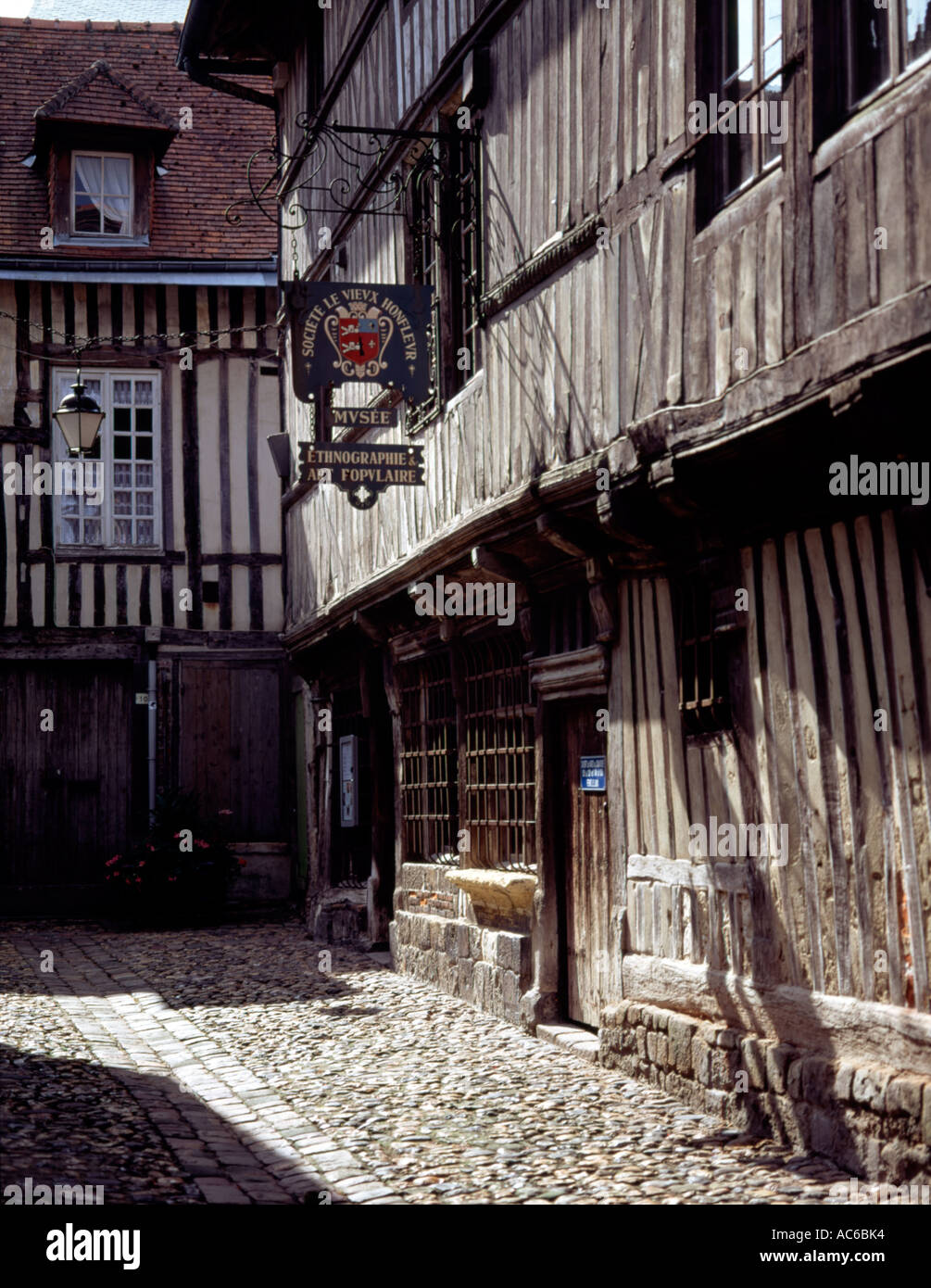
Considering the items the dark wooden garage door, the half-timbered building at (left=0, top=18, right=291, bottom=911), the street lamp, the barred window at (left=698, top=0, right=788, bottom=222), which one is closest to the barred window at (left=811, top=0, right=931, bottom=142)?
the barred window at (left=698, top=0, right=788, bottom=222)

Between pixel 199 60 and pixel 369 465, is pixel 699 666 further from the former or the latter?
pixel 199 60

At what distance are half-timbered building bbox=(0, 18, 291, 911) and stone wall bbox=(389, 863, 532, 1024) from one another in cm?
545

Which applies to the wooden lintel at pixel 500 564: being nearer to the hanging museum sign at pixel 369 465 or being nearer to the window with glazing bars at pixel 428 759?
the hanging museum sign at pixel 369 465

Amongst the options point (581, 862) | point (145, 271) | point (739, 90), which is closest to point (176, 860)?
point (145, 271)

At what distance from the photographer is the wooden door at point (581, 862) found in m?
7.97

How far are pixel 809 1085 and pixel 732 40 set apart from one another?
3.76 metres

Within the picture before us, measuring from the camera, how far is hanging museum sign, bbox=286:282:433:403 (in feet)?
29.0

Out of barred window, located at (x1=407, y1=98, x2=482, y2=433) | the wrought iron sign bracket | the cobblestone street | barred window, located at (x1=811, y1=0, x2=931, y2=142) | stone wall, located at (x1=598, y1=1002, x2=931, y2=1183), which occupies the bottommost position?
the cobblestone street

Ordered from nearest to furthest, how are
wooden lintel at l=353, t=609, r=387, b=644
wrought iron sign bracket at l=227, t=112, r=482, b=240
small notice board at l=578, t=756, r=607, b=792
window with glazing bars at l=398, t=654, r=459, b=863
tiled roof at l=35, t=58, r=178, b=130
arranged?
1. small notice board at l=578, t=756, r=607, b=792
2. wrought iron sign bracket at l=227, t=112, r=482, b=240
3. window with glazing bars at l=398, t=654, r=459, b=863
4. wooden lintel at l=353, t=609, r=387, b=644
5. tiled roof at l=35, t=58, r=178, b=130

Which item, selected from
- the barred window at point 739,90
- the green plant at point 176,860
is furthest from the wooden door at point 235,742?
the barred window at point 739,90

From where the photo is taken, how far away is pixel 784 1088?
585cm

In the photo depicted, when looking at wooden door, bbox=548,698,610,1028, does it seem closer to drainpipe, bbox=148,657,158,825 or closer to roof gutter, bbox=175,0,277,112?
roof gutter, bbox=175,0,277,112
